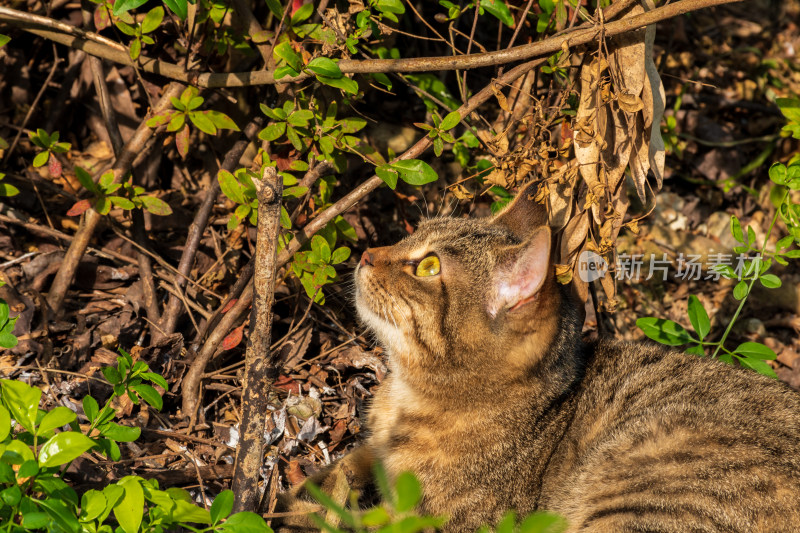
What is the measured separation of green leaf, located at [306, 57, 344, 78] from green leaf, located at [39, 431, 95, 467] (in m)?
2.06

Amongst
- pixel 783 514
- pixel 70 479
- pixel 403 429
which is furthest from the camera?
pixel 403 429

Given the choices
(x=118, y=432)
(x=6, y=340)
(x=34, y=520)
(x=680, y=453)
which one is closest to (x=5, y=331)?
(x=6, y=340)

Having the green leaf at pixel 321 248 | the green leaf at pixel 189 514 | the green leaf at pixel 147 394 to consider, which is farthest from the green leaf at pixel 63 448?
the green leaf at pixel 321 248

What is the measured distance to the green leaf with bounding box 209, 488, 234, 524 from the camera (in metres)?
2.71

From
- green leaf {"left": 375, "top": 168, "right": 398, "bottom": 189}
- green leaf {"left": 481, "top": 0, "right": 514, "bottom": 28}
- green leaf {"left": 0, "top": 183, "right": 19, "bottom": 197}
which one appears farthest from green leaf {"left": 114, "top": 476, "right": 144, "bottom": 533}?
green leaf {"left": 481, "top": 0, "right": 514, "bottom": 28}

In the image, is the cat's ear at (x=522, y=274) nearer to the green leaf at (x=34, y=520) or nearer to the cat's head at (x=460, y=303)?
the cat's head at (x=460, y=303)

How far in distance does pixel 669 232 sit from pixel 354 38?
4.03m

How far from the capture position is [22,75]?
17.7ft

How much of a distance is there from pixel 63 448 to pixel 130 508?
32 cm

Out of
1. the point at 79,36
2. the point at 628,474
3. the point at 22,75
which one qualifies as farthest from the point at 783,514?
the point at 22,75

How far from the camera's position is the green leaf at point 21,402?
9.06ft

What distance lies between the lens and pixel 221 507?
2740mm

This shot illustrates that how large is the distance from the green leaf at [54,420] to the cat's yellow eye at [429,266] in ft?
6.41

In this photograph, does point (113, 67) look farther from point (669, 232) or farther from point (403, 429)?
point (669, 232)
